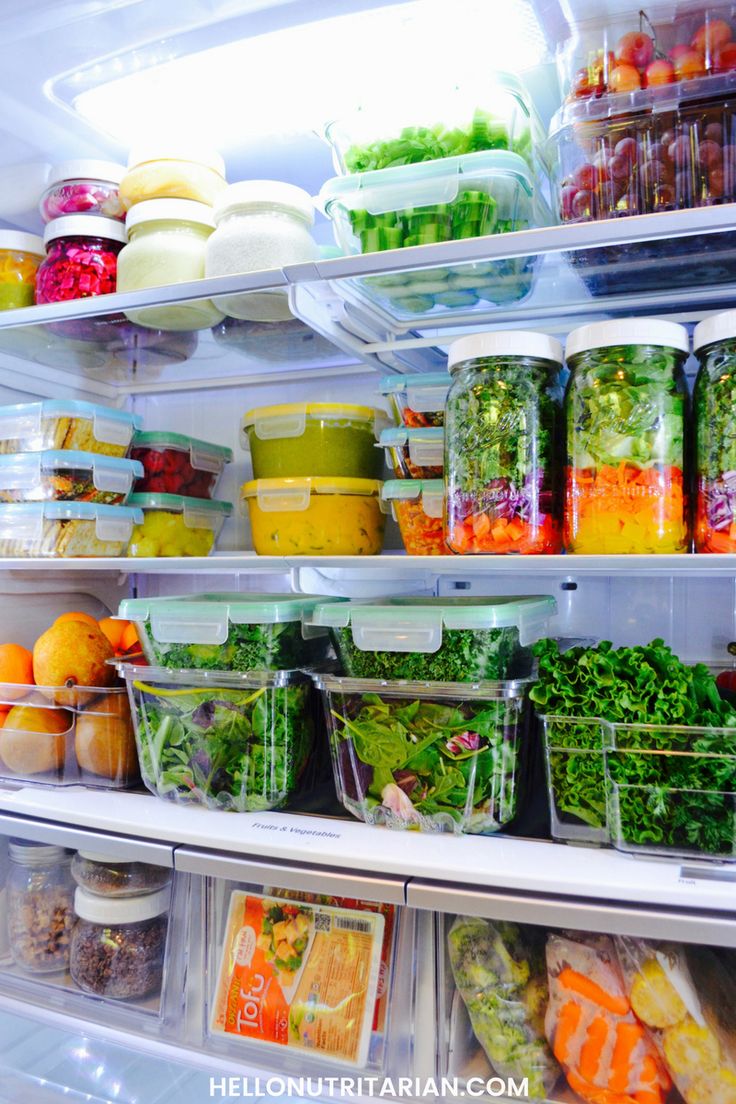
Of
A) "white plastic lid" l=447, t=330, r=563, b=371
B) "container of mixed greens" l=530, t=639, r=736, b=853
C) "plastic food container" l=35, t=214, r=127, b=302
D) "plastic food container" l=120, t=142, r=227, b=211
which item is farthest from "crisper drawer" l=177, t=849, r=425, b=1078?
"plastic food container" l=120, t=142, r=227, b=211

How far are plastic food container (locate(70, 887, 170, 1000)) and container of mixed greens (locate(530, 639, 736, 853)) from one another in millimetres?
678

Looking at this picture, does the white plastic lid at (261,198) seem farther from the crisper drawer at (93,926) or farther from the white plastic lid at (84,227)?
the crisper drawer at (93,926)

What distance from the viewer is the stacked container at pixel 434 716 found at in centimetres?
122

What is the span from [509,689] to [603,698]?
0.43 feet

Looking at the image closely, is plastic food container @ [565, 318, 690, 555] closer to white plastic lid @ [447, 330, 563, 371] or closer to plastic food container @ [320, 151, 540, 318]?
white plastic lid @ [447, 330, 563, 371]

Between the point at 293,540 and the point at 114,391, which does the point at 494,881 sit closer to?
the point at 293,540

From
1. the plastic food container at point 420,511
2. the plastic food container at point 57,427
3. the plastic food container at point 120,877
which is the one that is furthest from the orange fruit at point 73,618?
the plastic food container at point 420,511

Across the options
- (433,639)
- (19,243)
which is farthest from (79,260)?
(433,639)

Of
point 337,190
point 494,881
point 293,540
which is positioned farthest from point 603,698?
point 337,190

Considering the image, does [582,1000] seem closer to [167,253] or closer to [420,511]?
[420,511]

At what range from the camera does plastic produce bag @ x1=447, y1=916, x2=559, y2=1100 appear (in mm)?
1127

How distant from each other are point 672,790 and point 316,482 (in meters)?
0.74

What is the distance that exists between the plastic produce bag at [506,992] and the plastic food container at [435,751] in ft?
0.47

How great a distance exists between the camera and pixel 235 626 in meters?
1.38
